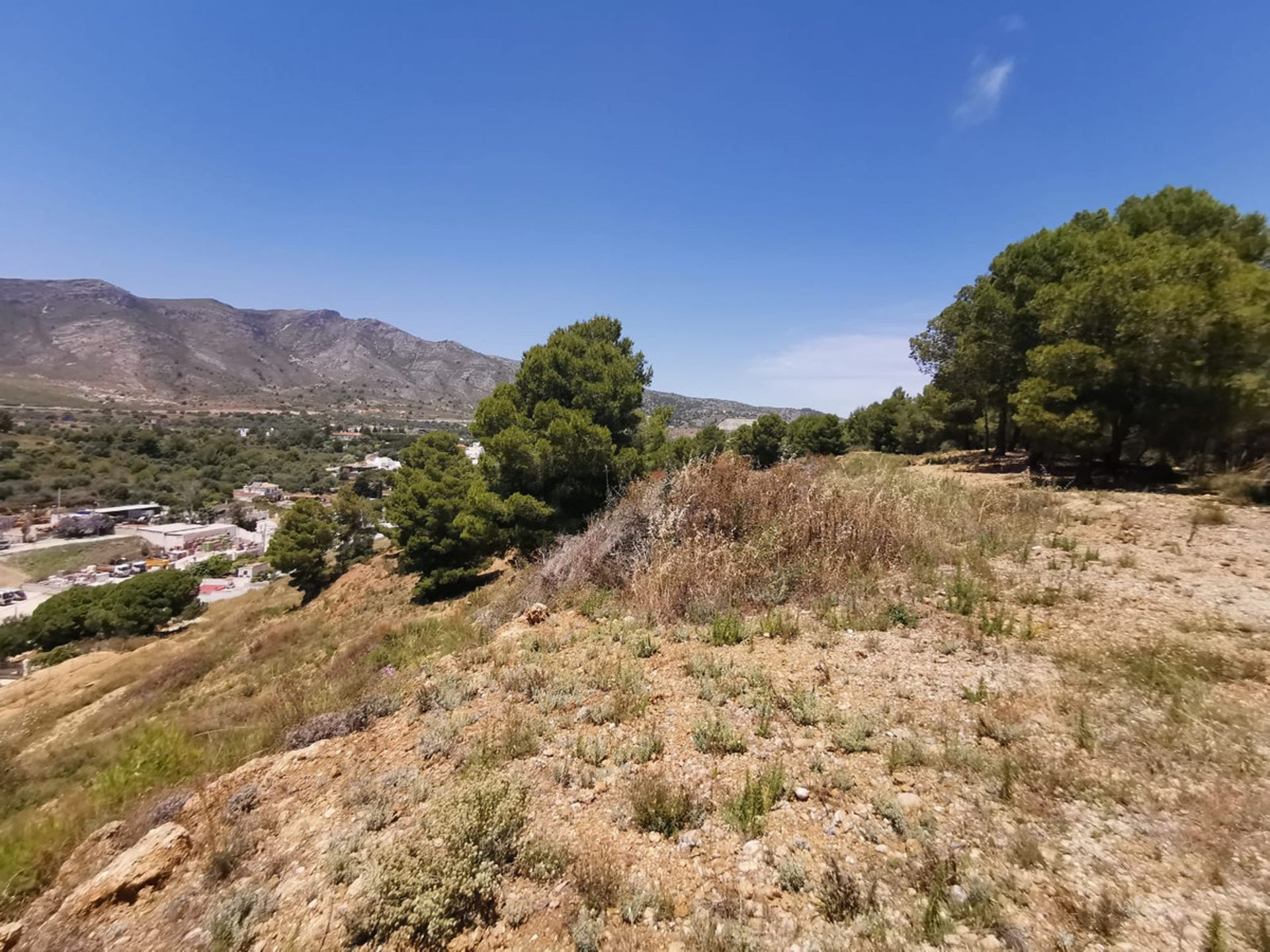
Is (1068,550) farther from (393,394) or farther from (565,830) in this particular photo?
(393,394)

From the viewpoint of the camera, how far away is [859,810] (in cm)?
285

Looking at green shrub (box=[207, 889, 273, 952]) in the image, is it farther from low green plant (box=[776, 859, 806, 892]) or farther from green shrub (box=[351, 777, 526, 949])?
low green plant (box=[776, 859, 806, 892])

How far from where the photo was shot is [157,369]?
144 metres

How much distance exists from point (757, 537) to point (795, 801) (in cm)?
424

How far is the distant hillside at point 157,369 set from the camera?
416 feet

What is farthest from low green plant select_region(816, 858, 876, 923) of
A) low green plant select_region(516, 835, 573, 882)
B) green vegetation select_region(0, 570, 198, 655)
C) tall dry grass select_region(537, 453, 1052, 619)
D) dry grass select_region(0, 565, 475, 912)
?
green vegetation select_region(0, 570, 198, 655)

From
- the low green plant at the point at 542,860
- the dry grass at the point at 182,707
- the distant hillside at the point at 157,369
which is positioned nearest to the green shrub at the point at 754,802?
the low green plant at the point at 542,860

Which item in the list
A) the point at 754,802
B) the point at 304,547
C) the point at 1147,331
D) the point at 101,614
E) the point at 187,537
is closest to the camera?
the point at 754,802

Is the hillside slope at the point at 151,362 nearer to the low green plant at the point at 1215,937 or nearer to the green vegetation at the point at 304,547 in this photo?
the green vegetation at the point at 304,547

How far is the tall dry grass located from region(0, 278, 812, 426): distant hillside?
96.7 meters

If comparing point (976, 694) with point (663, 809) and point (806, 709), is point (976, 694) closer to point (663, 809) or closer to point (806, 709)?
point (806, 709)

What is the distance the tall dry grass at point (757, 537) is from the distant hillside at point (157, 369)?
96654 millimetres

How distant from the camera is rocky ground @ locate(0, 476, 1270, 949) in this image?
2.25 meters

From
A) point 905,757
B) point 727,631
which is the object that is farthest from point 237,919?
point 727,631
